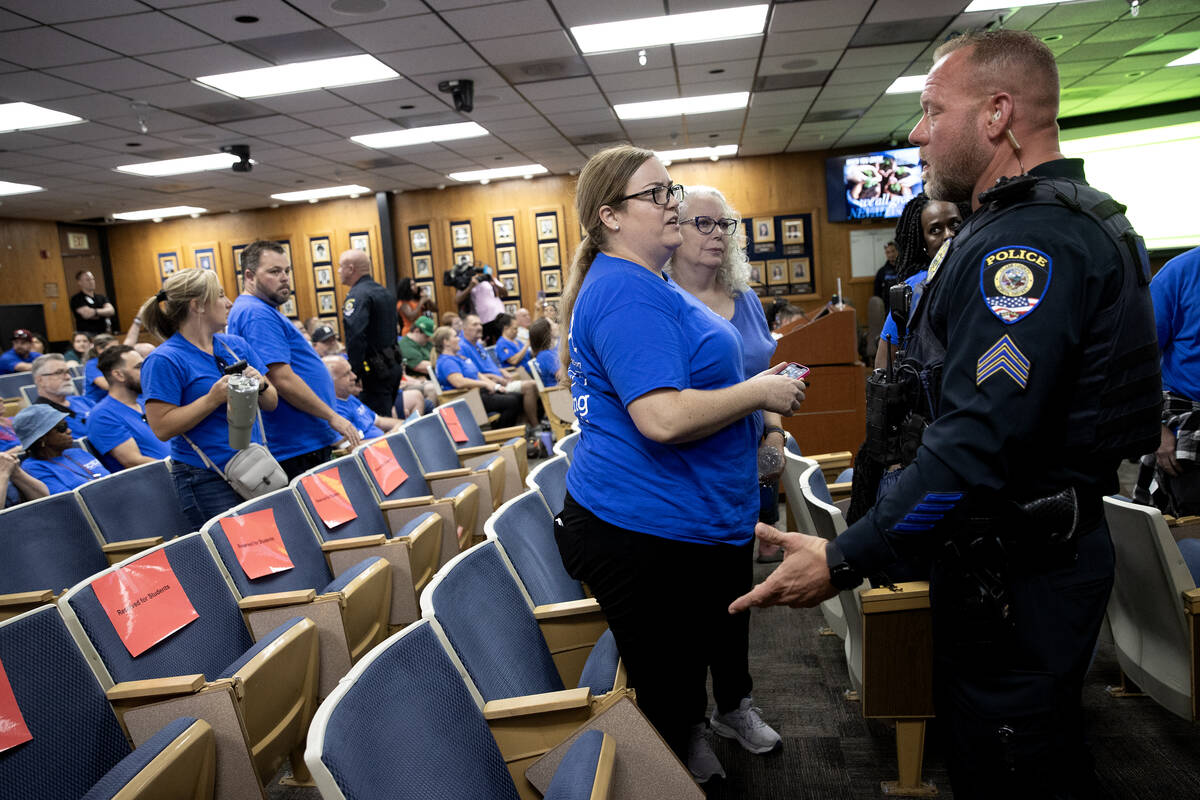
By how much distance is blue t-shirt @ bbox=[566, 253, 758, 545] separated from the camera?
4.56 ft

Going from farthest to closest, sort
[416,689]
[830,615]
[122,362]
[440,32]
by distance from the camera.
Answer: [440,32] → [122,362] → [830,615] → [416,689]

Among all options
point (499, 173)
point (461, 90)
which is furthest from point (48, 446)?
point (499, 173)

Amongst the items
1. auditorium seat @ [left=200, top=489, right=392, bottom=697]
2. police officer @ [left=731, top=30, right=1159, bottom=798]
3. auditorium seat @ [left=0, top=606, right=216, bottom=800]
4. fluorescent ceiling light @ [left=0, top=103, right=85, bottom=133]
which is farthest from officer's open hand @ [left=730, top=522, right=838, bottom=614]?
fluorescent ceiling light @ [left=0, top=103, right=85, bottom=133]

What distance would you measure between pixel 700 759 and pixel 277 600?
3.86 ft

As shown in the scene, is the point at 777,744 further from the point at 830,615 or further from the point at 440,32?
the point at 440,32

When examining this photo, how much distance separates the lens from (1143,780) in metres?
1.96

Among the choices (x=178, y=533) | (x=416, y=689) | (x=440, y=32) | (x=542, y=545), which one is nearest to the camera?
(x=416, y=689)

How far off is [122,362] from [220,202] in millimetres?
7990

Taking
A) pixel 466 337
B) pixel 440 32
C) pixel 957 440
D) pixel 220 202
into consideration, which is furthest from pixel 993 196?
pixel 220 202

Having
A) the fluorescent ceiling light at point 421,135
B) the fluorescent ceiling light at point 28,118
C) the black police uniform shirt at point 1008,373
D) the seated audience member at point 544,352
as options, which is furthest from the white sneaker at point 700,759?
the fluorescent ceiling light at point 421,135

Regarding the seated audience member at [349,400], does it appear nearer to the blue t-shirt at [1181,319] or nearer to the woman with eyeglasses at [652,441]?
the woman with eyeglasses at [652,441]

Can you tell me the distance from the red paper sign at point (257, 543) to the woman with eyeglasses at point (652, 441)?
1119 mm

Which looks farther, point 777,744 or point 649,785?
point 777,744

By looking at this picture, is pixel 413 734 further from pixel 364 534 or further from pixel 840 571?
pixel 364 534
